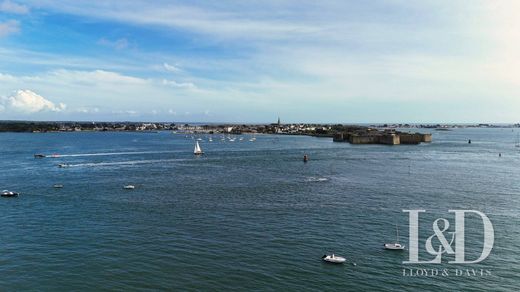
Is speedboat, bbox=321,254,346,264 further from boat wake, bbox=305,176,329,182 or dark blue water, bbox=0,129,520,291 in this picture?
boat wake, bbox=305,176,329,182

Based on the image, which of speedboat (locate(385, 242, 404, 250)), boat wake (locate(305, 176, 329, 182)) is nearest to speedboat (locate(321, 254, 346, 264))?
speedboat (locate(385, 242, 404, 250))

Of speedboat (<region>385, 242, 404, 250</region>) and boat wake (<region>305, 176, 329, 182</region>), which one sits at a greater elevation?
boat wake (<region>305, 176, 329, 182</region>)

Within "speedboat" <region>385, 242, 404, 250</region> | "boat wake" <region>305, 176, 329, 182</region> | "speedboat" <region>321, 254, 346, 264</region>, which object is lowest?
"speedboat" <region>321, 254, 346, 264</region>

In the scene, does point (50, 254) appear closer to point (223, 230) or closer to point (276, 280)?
point (223, 230)

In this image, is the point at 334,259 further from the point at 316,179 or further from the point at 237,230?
the point at 316,179

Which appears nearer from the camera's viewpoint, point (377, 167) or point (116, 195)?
point (116, 195)

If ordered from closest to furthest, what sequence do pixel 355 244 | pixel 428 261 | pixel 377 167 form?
pixel 428 261
pixel 355 244
pixel 377 167

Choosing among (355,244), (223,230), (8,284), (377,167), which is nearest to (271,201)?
(223,230)

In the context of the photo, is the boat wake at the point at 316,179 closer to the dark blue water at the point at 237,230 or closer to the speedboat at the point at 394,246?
the dark blue water at the point at 237,230
